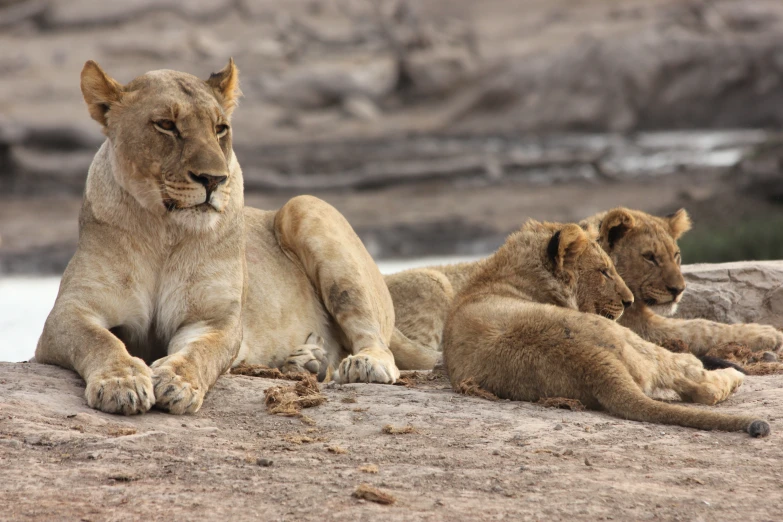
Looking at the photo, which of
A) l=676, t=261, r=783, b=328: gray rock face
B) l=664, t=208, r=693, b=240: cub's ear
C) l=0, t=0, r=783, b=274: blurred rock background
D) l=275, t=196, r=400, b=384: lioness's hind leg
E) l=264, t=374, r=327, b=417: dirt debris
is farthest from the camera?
l=0, t=0, r=783, b=274: blurred rock background

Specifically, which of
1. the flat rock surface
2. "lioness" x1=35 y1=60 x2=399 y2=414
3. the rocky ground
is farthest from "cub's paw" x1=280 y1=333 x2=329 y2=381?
the flat rock surface

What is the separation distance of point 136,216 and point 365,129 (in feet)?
53.5

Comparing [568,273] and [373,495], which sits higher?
[568,273]

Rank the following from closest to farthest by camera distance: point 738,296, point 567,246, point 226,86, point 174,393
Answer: point 174,393 → point 226,86 → point 567,246 → point 738,296

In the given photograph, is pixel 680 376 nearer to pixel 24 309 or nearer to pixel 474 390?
pixel 474 390

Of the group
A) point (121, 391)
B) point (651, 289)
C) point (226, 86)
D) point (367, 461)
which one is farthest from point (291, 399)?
point (651, 289)

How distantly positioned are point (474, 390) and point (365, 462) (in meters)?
1.17

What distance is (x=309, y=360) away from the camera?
5.75 metres

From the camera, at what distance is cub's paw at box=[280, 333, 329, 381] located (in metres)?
5.73

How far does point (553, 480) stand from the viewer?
343 cm

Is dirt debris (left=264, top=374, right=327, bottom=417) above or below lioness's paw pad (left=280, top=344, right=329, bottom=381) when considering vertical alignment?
above

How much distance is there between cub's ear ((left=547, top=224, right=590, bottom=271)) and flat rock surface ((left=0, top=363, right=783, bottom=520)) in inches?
40.6

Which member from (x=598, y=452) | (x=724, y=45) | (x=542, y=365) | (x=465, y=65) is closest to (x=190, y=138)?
(x=542, y=365)

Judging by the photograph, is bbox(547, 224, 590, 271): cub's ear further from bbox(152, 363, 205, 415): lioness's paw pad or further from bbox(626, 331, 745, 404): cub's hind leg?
bbox(152, 363, 205, 415): lioness's paw pad
